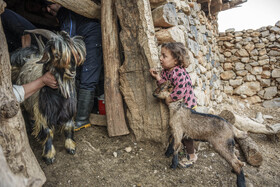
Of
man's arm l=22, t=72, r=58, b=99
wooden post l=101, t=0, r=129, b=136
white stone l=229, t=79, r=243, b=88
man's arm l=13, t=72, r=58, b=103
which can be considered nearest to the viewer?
man's arm l=13, t=72, r=58, b=103

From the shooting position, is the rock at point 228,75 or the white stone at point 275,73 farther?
the rock at point 228,75

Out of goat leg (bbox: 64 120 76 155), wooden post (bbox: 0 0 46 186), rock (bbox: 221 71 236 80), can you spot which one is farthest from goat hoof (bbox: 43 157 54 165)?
rock (bbox: 221 71 236 80)

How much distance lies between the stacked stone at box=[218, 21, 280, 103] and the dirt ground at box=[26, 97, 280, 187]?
171 inches

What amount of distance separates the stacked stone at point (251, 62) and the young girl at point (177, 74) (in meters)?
5.09

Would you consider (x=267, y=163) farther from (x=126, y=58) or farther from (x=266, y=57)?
(x=266, y=57)

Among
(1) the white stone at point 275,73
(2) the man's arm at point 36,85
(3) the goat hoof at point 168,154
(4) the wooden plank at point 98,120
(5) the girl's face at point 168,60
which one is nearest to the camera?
(2) the man's arm at point 36,85

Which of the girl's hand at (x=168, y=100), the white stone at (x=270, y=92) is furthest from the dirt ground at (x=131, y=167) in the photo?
the white stone at (x=270, y=92)

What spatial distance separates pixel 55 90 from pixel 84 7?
1267 mm

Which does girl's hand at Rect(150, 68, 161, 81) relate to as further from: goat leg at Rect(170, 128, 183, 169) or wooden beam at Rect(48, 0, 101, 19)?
wooden beam at Rect(48, 0, 101, 19)

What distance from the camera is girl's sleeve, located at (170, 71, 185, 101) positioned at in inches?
77.0

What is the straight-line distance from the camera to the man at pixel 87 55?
102 inches

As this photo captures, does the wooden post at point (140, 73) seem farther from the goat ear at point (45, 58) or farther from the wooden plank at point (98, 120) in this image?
the goat ear at point (45, 58)

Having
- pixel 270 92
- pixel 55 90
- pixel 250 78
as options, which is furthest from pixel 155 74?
pixel 270 92

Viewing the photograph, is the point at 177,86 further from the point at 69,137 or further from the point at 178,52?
the point at 69,137
